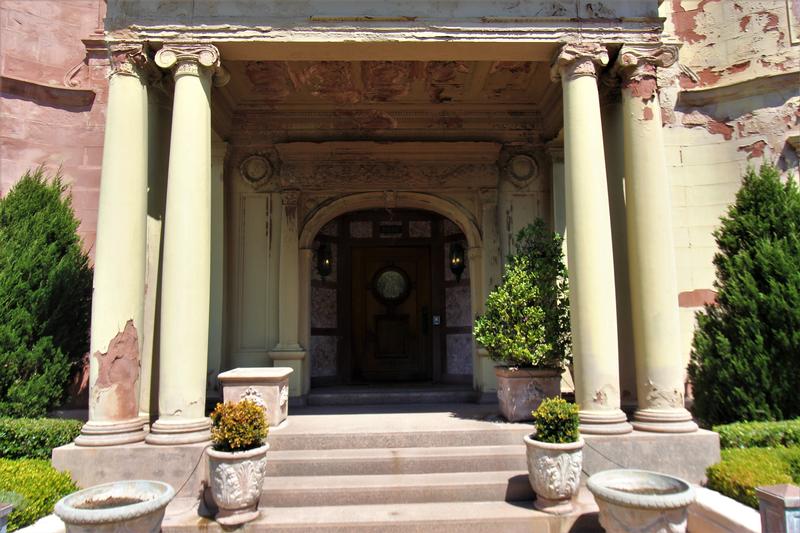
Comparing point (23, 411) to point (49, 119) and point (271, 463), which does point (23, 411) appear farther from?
point (49, 119)

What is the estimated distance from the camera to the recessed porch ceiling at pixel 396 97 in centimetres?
841

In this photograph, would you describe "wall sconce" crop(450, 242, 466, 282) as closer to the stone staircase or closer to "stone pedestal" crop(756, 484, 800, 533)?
the stone staircase

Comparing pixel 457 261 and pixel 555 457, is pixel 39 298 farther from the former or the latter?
pixel 555 457

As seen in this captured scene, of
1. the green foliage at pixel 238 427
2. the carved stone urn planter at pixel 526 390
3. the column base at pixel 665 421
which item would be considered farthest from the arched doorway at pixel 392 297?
the green foliage at pixel 238 427

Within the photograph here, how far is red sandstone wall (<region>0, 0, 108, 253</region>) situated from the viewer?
9.36 metres

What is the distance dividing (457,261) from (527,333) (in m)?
3.50

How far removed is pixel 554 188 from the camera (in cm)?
951

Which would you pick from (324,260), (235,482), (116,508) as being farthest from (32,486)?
(324,260)

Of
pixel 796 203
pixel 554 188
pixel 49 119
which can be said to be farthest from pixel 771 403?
pixel 49 119

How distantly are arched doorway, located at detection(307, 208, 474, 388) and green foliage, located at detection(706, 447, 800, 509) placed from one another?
5.00 meters

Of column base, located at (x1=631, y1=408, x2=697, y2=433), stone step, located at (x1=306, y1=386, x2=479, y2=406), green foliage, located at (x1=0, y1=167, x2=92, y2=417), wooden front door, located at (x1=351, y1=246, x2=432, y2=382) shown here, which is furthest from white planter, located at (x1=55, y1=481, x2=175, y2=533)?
wooden front door, located at (x1=351, y1=246, x2=432, y2=382)

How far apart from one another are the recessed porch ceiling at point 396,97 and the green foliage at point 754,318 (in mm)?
3158

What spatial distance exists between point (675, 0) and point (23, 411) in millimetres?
11945

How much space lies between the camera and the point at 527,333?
7.07 meters
